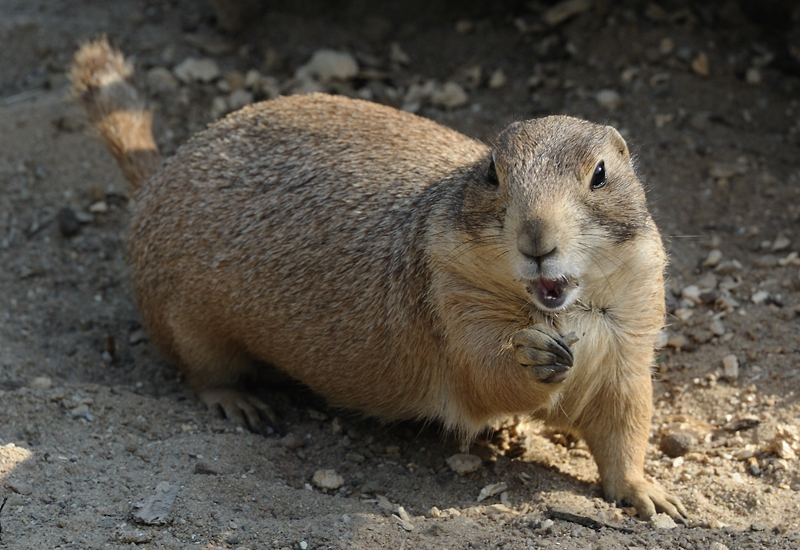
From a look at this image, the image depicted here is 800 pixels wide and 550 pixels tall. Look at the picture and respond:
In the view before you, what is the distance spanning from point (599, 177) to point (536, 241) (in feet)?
2.07

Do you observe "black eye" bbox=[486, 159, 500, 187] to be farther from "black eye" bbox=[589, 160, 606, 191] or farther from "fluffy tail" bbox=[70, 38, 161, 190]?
"fluffy tail" bbox=[70, 38, 161, 190]

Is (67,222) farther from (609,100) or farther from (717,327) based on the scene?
(717,327)

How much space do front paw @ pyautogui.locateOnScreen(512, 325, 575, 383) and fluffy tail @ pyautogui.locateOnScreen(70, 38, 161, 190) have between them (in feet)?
10.2

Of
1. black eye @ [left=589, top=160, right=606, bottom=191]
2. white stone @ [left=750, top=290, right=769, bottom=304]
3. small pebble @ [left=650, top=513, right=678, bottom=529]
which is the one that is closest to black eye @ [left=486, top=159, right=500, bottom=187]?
black eye @ [left=589, top=160, right=606, bottom=191]

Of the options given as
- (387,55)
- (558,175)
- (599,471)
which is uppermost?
(387,55)

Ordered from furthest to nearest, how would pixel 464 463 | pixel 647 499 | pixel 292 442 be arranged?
pixel 292 442
pixel 464 463
pixel 647 499

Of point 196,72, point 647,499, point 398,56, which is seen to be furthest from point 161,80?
point 647,499

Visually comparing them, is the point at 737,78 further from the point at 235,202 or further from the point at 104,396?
the point at 104,396

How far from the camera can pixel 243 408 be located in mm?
5621

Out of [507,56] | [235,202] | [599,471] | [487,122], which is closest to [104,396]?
[235,202]

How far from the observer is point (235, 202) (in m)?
5.36

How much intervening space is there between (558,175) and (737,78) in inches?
160

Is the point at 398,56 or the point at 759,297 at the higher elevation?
the point at 398,56

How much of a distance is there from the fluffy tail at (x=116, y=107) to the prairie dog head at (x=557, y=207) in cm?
285
